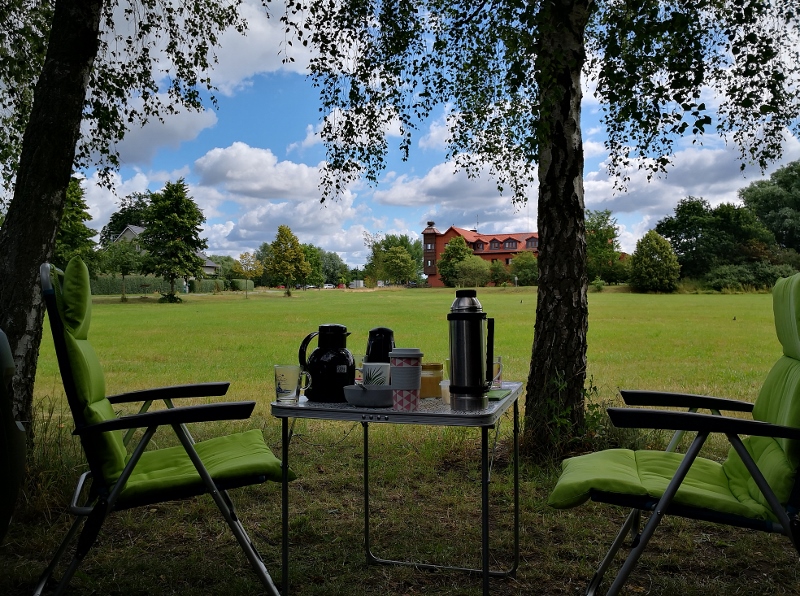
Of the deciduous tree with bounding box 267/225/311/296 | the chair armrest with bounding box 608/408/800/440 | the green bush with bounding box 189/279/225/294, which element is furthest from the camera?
the green bush with bounding box 189/279/225/294

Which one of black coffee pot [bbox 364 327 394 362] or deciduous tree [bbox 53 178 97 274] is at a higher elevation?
deciduous tree [bbox 53 178 97 274]

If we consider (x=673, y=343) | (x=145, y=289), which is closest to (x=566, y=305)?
(x=673, y=343)

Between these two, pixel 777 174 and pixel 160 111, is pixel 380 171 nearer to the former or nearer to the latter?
pixel 160 111

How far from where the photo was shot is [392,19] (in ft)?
15.3

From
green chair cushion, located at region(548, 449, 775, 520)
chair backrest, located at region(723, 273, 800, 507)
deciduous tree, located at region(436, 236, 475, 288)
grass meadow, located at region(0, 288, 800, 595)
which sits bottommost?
grass meadow, located at region(0, 288, 800, 595)

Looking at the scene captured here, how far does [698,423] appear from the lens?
1.87 meters

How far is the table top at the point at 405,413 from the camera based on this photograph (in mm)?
1990

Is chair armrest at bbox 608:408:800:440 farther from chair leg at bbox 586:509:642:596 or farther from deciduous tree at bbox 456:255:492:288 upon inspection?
deciduous tree at bbox 456:255:492:288

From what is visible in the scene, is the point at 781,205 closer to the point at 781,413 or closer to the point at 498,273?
the point at 498,273

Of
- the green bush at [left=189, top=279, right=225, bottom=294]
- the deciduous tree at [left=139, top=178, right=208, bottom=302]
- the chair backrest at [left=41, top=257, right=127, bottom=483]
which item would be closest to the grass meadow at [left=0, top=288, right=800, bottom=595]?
the chair backrest at [left=41, top=257, right=127, bottom=483]

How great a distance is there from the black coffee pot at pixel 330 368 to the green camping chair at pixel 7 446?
93 cm

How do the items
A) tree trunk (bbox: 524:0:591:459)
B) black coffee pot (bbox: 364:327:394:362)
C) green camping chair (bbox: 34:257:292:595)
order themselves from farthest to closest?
1. tree trunk (bbox: 524:0:591:459)
2. black coffee pot (bbox: 364:327:394:362)
3. green camping chair (bbox: 34:257:292:595)

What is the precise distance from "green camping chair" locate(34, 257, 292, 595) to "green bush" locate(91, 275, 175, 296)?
37517mm

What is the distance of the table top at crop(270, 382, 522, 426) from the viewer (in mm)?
1990
